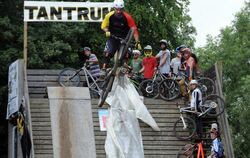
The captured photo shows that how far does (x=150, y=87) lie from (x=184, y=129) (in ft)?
6.31

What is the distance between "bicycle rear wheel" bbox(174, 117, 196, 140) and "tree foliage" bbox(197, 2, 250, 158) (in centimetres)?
1382

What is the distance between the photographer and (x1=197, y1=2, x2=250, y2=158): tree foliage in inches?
1245

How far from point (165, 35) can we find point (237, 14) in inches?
354

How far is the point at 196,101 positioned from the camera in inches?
680

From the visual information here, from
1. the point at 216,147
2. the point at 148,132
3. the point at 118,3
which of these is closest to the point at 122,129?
the point at 118,3

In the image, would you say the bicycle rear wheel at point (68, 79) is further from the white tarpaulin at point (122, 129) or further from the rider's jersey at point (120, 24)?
the white tarpaulin at point (122, 129)

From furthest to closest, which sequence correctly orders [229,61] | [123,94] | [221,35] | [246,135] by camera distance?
[221,35], [229,61], [246,135], [123,94]

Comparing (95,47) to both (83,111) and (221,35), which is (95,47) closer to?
(83,111)

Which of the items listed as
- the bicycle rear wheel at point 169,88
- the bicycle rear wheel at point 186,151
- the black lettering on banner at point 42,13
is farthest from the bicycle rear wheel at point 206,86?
the black lettering on banner at point 42,13

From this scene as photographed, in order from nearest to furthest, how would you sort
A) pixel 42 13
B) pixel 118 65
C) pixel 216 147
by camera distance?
pixel 118 65
pixel 216 147
pixel 42 13

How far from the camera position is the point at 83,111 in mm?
17797

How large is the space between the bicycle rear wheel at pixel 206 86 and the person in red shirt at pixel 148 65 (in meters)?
1.21

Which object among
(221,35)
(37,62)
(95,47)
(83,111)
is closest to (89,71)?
(83,111)

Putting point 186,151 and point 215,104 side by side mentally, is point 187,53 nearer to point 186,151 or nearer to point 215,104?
point 215,104
